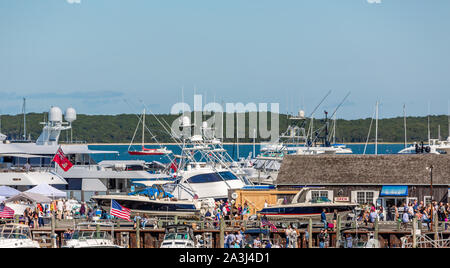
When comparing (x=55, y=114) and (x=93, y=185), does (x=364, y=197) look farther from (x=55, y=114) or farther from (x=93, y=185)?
(x=55, y=114)

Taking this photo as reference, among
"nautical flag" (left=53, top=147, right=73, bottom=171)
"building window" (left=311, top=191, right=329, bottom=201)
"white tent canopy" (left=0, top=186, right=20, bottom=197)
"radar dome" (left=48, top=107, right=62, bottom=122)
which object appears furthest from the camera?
"radar dome" (left=48, top=107, right=62, bottom=122)

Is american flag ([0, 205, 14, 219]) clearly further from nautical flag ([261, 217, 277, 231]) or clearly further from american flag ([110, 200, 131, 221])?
nautical flag ([261, 217, 277, 231])

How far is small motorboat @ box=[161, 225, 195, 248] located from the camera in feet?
127

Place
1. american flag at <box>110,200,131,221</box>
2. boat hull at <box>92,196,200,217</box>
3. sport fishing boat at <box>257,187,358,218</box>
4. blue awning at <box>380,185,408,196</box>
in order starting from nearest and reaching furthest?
american flag at <box>110,200,131,221</box>, sport fishing boat at <box>257,187,358,218</box>, boat hull at <box>92,196,200,217</box>, blue awning at <box>380,185,408,196</box>

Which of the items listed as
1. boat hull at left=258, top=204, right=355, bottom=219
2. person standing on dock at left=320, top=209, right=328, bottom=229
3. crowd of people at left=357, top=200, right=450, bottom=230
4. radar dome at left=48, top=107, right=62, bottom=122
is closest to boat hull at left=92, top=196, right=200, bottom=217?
boat hull at left=258, top=204, right=355, bottom=219

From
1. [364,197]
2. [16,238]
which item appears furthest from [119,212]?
[364,197]

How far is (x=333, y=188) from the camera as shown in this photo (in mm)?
50312

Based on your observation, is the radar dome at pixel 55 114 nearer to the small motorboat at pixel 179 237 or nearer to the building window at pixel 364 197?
the building window at pixel 364 197

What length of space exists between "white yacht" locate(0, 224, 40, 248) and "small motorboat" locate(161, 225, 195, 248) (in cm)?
595

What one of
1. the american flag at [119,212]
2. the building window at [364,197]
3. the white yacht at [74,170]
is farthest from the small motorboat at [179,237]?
the white yacht at [74,170]

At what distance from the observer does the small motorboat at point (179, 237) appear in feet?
127

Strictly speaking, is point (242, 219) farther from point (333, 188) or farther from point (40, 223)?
point (40, 223)

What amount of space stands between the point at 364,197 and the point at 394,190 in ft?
5.97
